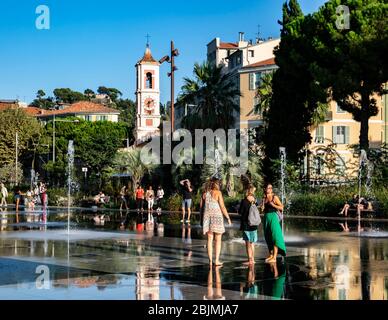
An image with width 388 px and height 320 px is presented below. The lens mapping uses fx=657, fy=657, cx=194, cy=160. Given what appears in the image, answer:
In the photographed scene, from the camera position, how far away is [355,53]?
123 feet

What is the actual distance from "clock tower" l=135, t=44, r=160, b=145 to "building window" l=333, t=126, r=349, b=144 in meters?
35.7

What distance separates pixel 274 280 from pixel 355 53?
29203mm

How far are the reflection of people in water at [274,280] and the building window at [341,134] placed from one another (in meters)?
52.7

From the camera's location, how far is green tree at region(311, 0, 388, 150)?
37.5m

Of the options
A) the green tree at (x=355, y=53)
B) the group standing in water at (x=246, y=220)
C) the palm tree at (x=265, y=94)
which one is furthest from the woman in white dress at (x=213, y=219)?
the palm tree at (x=265, y=94)

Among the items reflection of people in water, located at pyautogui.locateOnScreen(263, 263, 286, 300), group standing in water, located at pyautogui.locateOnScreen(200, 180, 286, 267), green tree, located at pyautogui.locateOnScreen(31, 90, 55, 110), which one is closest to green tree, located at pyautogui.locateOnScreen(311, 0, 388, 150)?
group standing in water, located at pyautogui.locateOnScreen(200, 180, 286, 267)

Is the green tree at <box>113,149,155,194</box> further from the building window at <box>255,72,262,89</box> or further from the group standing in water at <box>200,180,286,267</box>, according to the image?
the group standing in water at <box>200,180,286,267</box>

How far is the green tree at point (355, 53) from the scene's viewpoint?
123 feet

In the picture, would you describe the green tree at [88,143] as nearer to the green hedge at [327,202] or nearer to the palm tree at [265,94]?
the palm tree at [265,94]

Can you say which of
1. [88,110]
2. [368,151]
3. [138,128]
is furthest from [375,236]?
[88,110]

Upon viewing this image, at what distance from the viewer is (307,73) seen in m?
41.0

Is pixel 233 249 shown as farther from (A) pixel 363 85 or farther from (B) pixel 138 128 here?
(B) pixel 138 128

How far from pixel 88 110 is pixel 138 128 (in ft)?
93.2

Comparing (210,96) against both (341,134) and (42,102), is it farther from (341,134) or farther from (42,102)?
(42,102)
